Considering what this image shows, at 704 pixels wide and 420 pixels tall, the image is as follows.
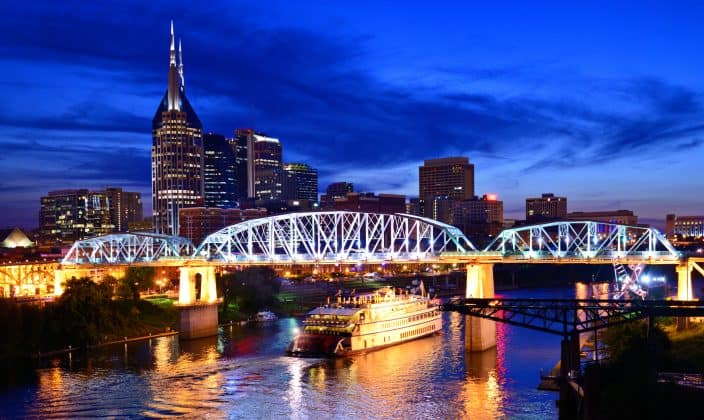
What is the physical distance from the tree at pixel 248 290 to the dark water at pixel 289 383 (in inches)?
1119

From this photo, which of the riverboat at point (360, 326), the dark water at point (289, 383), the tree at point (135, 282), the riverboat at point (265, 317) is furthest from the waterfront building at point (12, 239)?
the riverboat at point (360, 326)

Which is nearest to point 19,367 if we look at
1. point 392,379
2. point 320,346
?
point 320,346

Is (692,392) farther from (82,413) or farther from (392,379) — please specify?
(82,413)

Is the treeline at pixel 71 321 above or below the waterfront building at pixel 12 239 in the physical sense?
below

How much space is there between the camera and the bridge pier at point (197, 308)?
86688 mm

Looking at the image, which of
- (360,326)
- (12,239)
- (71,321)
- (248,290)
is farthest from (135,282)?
(12,239)

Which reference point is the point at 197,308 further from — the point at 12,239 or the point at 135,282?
the point at 12,239

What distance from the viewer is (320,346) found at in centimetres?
7094

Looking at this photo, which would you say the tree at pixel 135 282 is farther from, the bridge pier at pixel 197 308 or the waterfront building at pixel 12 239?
the waterfront building at pixel 12 239

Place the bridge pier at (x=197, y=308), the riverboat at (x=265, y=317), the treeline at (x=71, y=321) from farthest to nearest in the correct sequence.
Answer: the riverboat at (x=265, y=317) < the bridge pier at (x=197, y=308) < the treeline at (x=71, y=321)

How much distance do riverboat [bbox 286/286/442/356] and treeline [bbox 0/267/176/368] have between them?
2249 cm

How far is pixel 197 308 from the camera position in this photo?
88688 millimetres

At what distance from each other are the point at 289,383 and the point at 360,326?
16.2 m

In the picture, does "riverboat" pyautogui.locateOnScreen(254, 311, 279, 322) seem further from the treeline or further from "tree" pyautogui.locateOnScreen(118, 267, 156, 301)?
"tree" pyautogui.locateOnScreen(118, 267, 156, 301)
